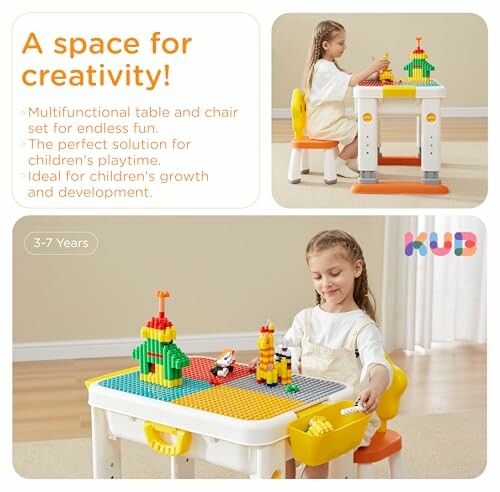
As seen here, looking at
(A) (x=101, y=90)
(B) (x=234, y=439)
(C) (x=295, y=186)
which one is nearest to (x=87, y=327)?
(C) (x=295, y=186)

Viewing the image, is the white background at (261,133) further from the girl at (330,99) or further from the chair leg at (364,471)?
the girl at (330,99)

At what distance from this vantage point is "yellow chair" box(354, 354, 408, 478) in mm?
1411

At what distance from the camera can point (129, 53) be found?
1395mm

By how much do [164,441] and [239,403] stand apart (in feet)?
0.40

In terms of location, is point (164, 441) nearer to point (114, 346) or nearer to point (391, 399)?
point (391, 399)

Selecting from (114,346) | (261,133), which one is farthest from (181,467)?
(114,346)

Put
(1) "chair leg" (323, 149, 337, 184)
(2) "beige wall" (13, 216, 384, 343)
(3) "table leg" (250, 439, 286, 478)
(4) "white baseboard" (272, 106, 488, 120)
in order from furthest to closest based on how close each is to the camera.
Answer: (2) "beige wall" (13, 216, 384, 343) < (1) "chair leg" (323, 149, 337, 184) < (4) "white baseboard" (272, 106, 488, 120) < (3) "table leg" (250, 439, 286, 478)

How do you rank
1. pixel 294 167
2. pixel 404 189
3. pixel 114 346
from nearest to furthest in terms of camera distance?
pixel 404 189, pixel 294 167, pixel 114 346

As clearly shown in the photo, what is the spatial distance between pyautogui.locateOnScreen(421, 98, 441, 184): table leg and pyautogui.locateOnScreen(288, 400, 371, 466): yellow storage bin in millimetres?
658

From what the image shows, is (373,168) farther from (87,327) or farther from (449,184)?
(87,327)

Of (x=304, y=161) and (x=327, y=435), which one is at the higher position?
(x=304, y=161)

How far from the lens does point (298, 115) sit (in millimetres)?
1939

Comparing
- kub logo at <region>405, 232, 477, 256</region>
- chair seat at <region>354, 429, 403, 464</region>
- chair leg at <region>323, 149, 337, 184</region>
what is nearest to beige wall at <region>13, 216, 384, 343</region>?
chair leg at <region>323, 149, 337, 184</region>

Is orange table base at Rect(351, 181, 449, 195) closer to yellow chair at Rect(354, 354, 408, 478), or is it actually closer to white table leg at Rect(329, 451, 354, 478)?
yellow chair at Rect(354, 354, 408, 478)
